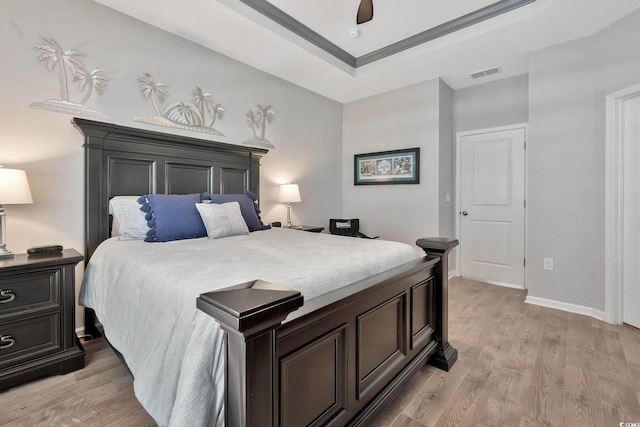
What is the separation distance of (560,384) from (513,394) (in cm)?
35

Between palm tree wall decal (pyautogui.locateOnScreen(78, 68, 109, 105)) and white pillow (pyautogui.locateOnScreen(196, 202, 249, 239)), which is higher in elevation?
palm tree wall decal (pyautogui.locateOnScreen(78, 68, 109, 105))

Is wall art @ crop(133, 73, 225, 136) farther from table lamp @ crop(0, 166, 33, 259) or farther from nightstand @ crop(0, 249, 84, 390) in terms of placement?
nightstand @ crop(0, 249, 84, 390)

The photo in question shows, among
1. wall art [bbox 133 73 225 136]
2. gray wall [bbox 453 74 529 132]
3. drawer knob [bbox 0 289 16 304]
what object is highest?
gray wall [bbox 453 74 529 132]

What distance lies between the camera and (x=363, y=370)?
1.41 metres

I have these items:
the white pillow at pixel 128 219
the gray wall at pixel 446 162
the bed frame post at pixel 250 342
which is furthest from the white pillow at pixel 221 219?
the gray wall at pixel 446 162

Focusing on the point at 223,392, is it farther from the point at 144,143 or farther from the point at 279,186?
the point at 279,186

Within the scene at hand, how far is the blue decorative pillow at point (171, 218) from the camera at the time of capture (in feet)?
7.19

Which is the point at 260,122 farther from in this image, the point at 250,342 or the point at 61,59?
the point at 250,342

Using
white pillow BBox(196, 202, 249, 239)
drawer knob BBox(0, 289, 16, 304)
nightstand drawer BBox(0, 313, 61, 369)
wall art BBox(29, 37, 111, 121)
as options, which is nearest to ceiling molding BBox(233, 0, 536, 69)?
wall art BBox(29, 37, 111, 121)

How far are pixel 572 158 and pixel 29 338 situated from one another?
462 centimetres

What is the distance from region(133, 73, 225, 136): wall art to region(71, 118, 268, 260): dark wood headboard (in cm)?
22

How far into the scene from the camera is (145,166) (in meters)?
2.67

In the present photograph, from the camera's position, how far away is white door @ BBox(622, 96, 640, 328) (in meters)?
2.58

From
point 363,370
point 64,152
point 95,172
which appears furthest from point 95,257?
point 363,370
